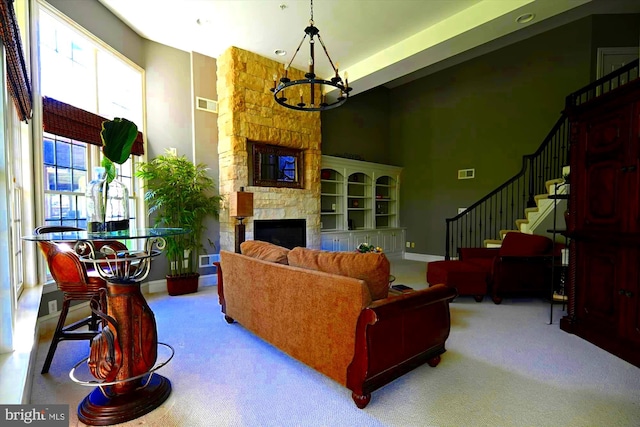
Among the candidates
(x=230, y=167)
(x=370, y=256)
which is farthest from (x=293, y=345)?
(x=230, y=167)

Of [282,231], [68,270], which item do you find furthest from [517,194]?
[68,270]

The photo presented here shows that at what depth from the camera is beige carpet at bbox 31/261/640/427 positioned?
69.9 inches

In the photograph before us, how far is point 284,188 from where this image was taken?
539cm

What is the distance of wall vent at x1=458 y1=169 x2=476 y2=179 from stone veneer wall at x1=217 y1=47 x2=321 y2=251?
3453 millimetres

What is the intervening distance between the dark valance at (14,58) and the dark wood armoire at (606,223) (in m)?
4.04

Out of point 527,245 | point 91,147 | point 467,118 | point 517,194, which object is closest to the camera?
point 91,147

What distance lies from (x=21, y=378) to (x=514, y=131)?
24.5ft

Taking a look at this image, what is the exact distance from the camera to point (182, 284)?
4.36 m

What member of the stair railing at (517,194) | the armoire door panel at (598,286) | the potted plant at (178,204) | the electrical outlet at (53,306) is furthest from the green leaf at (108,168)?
the stair railing at (517,194)

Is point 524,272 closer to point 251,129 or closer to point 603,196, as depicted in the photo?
point 603,196

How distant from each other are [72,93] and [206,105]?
5.75 feet

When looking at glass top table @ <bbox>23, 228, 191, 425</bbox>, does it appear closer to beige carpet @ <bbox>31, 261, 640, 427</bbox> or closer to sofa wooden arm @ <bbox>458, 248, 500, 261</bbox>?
beige carpet @ <bbox>31, 261, 640, 427</bbox>

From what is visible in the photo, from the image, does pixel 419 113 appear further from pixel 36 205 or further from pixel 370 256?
pixel 36 205

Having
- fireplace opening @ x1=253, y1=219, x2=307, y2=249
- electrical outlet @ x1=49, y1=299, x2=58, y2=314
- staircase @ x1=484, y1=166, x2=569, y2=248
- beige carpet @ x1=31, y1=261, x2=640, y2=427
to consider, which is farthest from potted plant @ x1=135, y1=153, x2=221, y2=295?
staircase @ x1=484, y1=166, x2=569, y2=248
